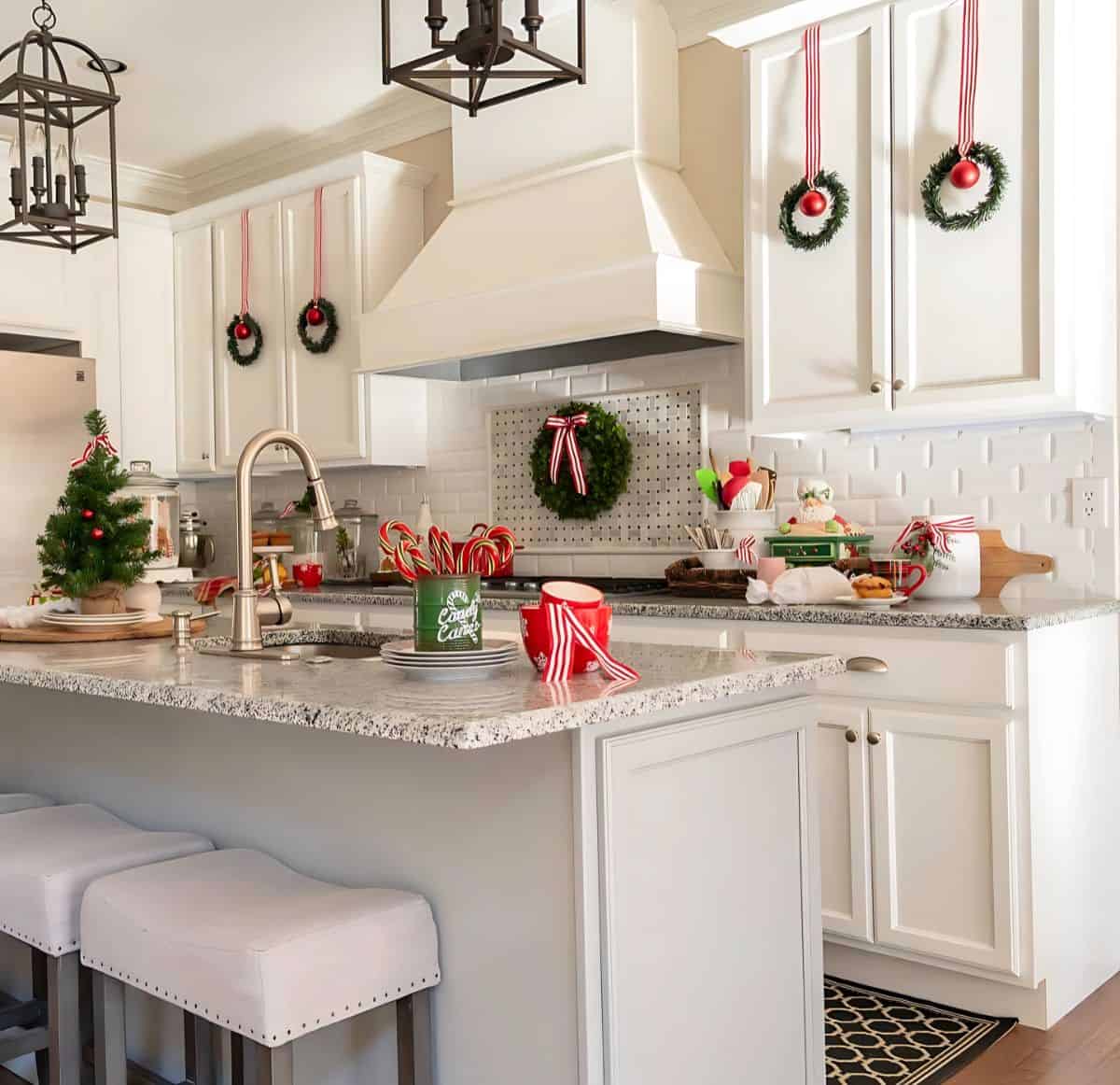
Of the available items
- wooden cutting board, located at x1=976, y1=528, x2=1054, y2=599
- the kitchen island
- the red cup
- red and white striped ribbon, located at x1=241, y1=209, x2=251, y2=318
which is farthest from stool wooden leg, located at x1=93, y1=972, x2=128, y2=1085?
red and white striped ribbon, located at x1=241, y1=209, x2=251, y2=318

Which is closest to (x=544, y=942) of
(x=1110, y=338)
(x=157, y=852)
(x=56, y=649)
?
(x=157, y=852)

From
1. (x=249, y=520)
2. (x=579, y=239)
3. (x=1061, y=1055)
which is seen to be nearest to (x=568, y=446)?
(x=579, y=239)

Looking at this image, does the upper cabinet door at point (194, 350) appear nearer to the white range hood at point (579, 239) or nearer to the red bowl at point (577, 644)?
the white range hood at point (579, 239)

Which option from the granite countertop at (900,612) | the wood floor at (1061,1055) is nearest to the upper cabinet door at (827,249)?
the granite countertop at (900,612)

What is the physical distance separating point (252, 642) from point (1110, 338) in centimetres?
223

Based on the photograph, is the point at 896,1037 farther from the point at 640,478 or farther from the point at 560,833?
the point at 640,478

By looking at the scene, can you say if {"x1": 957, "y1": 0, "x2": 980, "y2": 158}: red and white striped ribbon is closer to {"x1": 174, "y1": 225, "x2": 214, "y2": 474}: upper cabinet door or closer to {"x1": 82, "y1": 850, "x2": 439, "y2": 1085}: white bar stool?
{"x1": 82, "y1": 850, "x2": 439, "y2": 1085}: white bar stool

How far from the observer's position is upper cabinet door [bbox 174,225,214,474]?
5121mm

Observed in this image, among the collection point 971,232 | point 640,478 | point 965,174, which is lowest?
point 640,478

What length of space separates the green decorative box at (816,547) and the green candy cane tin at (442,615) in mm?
1742

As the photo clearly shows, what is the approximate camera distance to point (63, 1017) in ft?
6.11

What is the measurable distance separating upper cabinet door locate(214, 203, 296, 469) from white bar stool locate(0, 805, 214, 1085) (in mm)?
2874

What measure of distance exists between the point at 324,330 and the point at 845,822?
9.14ft

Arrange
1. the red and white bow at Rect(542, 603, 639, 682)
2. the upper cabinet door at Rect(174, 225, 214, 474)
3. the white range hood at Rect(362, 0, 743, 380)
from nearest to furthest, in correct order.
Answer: the red and white bow at Rect(542, 603, 639, 682) < the white range hood at Rect(362, 0, 743, 380) < the upper cabinet door at Rect(174, 225, 214, 474)
